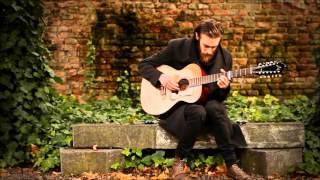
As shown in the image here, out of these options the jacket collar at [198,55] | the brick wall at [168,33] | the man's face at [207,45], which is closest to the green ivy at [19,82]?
the jacket collar at [198,55]

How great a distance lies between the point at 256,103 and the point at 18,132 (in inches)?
137

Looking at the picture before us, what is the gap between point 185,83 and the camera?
4336 mm

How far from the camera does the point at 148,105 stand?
4621 millimetres

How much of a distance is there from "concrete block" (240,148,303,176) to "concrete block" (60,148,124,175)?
4.41 feet

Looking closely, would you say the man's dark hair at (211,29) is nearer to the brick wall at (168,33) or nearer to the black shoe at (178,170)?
the black shoe at (178,170)

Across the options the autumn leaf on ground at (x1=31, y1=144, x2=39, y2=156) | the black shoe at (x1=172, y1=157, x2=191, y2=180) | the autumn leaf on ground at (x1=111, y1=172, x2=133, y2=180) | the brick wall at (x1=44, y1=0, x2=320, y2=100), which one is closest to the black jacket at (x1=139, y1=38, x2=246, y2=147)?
the black shoe at (x1=172, y1=157, x2=191, y2=180)

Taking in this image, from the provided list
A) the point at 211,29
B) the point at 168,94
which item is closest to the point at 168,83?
the point at 168,94

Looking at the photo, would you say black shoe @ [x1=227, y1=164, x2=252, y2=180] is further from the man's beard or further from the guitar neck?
the man's beard

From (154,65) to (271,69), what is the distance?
46.5 inches

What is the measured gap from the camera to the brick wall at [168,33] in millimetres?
7684

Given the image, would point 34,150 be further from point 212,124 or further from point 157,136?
point 212,124

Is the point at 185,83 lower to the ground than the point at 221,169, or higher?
higher

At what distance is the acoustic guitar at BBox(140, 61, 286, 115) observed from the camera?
402cm

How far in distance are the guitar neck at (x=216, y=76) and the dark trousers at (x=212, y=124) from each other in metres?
0.20
